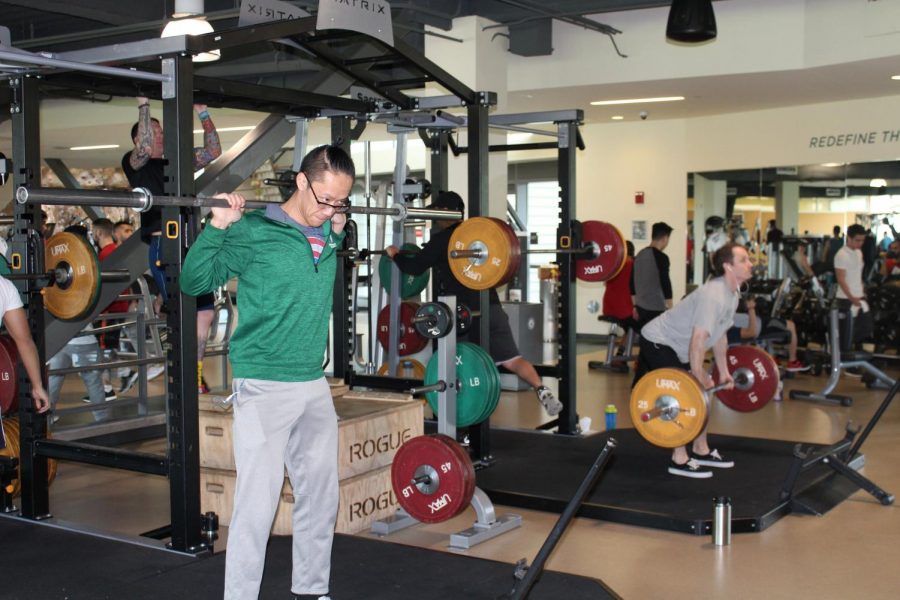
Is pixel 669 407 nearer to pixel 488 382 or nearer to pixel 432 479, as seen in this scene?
pixel 488 382

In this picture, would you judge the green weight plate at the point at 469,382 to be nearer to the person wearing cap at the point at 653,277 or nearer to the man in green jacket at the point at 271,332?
the man in green jacket at the point at 271,332

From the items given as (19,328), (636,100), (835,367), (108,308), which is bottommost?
(835,367)

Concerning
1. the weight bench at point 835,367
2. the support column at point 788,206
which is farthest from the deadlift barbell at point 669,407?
the support column at point 788,206

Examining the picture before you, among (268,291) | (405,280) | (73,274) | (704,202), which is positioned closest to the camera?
(268,291)

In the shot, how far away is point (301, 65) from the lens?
26.9 ft

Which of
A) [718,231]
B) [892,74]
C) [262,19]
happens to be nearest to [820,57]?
[892,74]

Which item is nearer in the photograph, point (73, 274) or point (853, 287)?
point (73, 274)

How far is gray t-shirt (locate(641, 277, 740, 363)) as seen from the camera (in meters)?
→ 4.41

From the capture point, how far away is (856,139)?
354 inches

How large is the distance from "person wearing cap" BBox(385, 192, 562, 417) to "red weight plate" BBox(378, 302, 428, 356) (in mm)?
761

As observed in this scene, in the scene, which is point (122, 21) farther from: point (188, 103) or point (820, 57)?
point (820, 57)

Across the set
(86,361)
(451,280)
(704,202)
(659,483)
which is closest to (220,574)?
(451,280)

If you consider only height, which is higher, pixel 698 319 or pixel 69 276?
pixel 69 276

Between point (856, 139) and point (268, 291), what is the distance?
26.1ft
